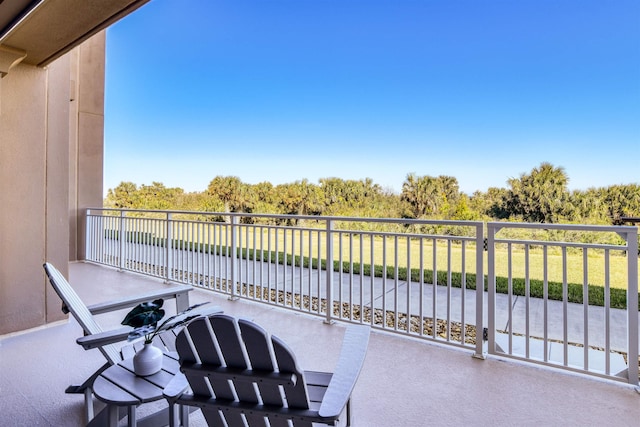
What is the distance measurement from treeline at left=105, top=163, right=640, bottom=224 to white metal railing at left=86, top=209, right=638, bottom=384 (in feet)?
25.5

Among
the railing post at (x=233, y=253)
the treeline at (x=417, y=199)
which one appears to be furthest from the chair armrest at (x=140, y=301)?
the treeline at (x=417, y=199)

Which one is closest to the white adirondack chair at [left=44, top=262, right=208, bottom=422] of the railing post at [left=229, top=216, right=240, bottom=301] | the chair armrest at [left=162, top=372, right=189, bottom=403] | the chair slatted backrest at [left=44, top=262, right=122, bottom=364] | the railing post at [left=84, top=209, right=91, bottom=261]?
the chair slatted backrest at [left=44, top=262, right=122, bottom=364]

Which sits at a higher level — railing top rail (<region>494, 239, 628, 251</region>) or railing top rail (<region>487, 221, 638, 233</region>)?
railing top rail (<region>487, 221, 638, 233</region>)

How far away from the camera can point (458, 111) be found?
57.1 feet

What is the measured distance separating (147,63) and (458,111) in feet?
49.2

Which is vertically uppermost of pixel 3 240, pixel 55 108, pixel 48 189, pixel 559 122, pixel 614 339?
pixel 559 122

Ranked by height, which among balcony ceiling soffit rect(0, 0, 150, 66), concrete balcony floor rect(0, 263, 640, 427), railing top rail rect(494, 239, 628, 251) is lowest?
concrete balcony floor rect(0, 263, 640, 427)

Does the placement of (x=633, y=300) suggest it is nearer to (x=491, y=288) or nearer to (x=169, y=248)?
(x=491, y=288)

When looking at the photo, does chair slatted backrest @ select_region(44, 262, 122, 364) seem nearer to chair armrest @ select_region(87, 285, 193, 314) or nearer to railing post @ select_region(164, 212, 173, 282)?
chair armrest @ select_region(87, 285, 193, 314)

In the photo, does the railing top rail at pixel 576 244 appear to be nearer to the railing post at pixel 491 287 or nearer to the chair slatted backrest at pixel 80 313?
the railing post at pixel 491 287

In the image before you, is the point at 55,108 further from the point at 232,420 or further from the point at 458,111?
the point at 458,111

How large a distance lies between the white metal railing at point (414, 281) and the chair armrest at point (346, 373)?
1.43 meters

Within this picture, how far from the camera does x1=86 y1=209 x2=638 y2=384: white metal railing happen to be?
2494mm

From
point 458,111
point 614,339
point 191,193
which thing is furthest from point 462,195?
point 191,193
